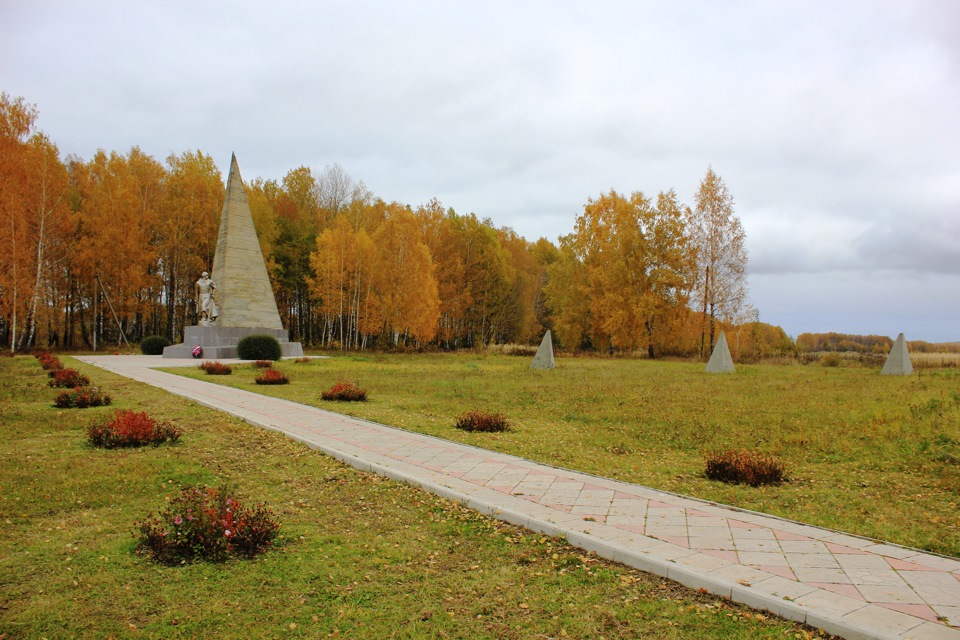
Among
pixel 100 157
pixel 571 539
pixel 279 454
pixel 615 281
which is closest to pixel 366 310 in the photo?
pixel 615 281

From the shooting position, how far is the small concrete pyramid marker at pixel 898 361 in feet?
61.8

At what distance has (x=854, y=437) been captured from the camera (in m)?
7.97

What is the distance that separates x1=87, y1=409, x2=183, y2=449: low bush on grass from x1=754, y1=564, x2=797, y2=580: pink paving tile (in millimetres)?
6836

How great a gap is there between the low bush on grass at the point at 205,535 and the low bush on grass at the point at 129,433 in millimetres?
3478

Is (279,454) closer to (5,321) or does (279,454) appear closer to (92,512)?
(92,512)

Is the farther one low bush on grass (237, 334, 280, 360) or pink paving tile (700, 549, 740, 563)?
low bush on grass (237, 334, 280, 360)

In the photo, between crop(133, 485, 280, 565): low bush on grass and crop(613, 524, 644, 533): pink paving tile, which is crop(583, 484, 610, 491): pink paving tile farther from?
crop(133, 485, 280, 565): low bush on grass

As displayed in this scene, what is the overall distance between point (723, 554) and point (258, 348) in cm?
2351

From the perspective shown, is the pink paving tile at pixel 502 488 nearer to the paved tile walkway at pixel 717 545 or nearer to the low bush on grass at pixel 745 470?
the paved tile walkway at pixel 717 545

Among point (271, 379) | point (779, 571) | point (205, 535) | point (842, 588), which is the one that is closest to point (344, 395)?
point (271, 379)

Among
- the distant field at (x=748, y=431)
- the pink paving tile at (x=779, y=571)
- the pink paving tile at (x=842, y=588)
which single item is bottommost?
the distant field at (x=748, y=431)

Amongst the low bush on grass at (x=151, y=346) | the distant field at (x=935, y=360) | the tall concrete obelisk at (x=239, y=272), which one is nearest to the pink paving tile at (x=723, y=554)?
the distant field at (x=935, y=360)

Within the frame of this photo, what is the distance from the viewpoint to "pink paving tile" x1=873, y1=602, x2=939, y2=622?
280 centimetres

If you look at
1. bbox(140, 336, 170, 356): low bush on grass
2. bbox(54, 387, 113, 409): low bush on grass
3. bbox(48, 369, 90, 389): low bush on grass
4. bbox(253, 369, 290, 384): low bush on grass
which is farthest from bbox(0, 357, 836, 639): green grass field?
bbox(140, 336, 170, 356): low bush on grass
